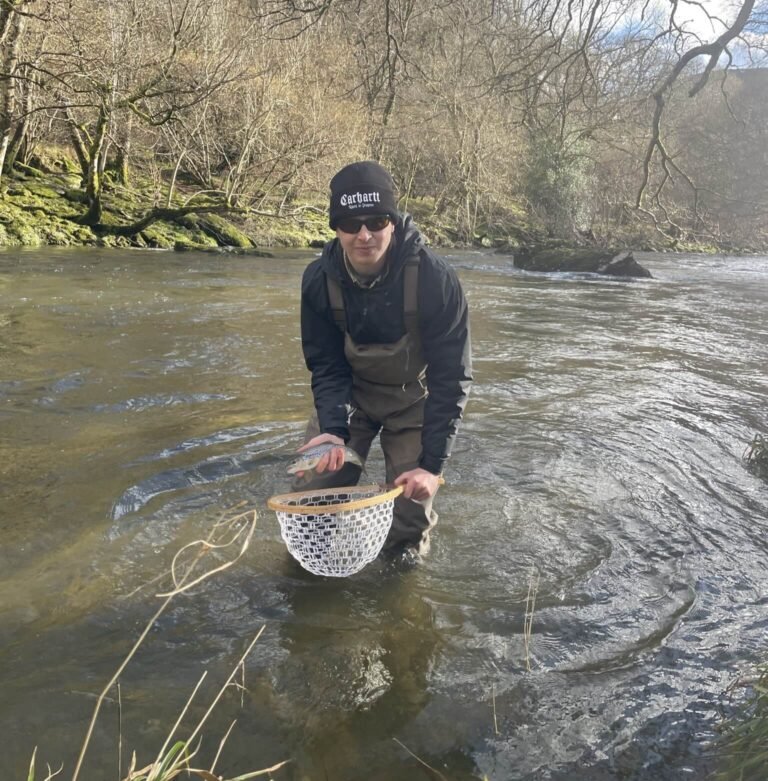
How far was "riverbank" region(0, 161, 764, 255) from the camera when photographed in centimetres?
1691

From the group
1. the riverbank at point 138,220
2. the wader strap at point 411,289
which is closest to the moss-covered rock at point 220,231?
the riverbank at point 138,220

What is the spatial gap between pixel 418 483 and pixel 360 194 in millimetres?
1320

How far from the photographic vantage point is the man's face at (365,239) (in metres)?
2.80

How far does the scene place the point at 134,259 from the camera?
607 inches

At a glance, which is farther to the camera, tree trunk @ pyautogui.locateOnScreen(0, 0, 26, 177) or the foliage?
tree trunk @ pyautogui.locateOnScreen(0, 0, 26, 177)

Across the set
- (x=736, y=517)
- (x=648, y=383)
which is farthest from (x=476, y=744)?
(x=648, y=383)

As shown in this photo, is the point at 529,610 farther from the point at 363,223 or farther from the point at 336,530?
the point at 363,223

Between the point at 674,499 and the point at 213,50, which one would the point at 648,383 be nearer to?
the point at 674,499

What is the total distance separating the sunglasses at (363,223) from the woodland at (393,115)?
3983mm

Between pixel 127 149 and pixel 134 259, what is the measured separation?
650 cm

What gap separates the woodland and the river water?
320 cm

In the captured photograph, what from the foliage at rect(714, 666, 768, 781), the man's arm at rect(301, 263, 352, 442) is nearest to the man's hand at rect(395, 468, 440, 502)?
the man's arm at rect(301, 263, 352, 442)

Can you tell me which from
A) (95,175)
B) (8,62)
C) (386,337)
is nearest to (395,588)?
(386,337)

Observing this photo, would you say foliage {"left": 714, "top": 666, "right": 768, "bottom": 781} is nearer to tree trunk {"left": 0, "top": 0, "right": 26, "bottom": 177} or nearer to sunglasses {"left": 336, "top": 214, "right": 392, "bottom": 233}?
sunglasses {"left": 336, "top": 214, "right": 392, "bottom": 233}
